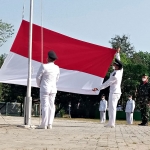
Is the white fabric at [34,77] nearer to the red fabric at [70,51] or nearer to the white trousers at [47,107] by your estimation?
the red fabric at [70,51]

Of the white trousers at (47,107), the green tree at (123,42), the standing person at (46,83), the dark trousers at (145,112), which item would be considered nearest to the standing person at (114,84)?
the white trousers at (47,107)

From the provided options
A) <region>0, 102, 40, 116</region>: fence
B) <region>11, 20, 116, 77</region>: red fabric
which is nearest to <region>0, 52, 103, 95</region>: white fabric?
<region>11, 20, 116, 77</region>: red fabric

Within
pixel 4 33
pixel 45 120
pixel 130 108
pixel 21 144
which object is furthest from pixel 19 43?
pixel 4 33

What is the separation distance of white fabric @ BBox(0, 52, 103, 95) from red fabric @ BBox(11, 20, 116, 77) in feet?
0.67

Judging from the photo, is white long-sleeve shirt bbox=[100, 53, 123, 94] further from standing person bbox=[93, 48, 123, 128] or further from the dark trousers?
the dark trousers

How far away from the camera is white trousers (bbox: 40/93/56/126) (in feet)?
38.9

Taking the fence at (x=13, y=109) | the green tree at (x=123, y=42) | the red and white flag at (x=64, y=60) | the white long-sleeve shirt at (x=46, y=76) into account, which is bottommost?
the fence at (x=13, y=109)

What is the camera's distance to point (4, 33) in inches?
2571

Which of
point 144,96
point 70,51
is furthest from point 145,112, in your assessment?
point 70,51

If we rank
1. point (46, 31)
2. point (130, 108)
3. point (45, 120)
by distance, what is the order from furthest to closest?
point (130, 108), point (46, 31), point (45, 120)

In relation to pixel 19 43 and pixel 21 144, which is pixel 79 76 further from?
pixel 21 144

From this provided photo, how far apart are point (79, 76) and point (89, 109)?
5551 cm

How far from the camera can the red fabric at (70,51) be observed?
46.8 feet

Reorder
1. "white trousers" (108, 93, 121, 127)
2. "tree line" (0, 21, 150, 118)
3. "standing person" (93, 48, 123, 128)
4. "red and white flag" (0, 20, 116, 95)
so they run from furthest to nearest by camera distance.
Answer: "tree line" (0, 21, 150, 118)
"white trousers" (108, 93, 121, 127)
"standing person" (93, 48, 123, 128)
"red and white flag" (0, 20, 116, 95)
